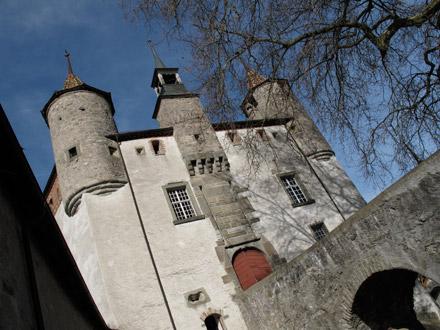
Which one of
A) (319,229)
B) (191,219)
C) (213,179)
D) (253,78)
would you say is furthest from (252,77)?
(319,229)

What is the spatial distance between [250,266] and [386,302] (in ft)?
21.1

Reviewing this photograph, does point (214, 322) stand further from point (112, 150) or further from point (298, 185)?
point (112, 150)

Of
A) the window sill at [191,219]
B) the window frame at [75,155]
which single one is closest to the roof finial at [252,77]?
the window sill at [191,219]

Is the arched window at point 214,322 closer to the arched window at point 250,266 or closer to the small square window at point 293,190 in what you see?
the arched window at point 250,266

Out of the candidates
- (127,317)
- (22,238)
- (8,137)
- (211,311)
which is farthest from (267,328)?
(8,137)

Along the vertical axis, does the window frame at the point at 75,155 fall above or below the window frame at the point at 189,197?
above

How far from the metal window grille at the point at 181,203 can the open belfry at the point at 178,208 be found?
0.04m

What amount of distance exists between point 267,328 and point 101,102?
11917 millimetres

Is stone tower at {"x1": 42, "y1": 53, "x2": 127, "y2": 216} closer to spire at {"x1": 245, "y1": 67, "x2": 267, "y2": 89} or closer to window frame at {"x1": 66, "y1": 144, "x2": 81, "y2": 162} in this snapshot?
window frame at {"x1": 66, "y1": 144, "x2": 81, "y2": 162}

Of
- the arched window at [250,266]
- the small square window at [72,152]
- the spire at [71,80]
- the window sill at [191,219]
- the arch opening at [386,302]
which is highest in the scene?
the spire at [71,80]

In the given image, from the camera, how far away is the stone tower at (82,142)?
1467 cm

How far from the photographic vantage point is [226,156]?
1733 cm

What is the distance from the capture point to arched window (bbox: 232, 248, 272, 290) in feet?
45.9

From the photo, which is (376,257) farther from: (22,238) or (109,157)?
(109,157)
